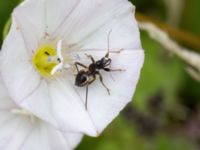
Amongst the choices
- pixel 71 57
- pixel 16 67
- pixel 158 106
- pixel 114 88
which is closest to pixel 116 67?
pixel 114 88

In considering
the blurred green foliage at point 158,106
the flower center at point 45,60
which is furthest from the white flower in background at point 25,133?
the blurred green foliage at point 158,106

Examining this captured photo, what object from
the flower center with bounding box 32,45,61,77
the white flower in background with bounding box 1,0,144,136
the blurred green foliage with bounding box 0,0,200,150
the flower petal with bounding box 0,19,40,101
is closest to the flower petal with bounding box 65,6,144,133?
the white flower in background with bounding box 1,0,144,136

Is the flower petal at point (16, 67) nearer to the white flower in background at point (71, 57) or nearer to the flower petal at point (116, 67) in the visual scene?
the white flower in background at point (71, 57)

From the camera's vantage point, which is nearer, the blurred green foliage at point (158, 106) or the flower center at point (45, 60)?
the flower center at point (45, 60)

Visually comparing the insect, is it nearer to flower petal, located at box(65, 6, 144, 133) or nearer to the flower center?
flower petal, located at box(65, 6, 144, 133)

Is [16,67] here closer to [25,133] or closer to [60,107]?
[60,107]

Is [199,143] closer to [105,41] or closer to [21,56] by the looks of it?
[105,41]
